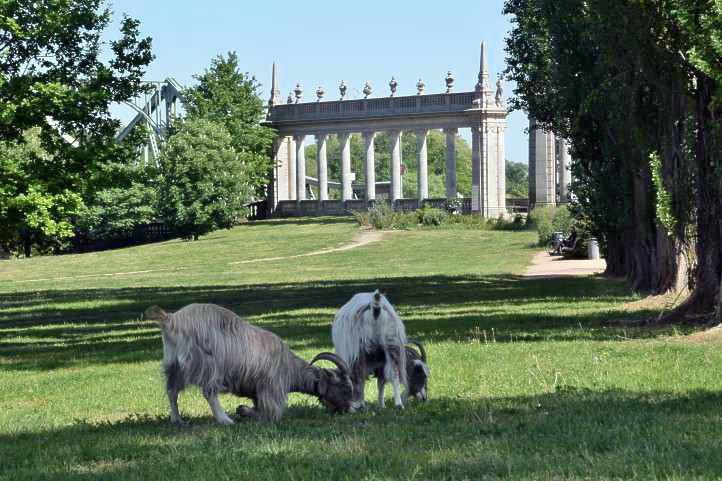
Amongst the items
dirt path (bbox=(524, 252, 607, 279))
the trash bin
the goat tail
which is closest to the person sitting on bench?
dirt path (bbox=(524, 252, 607, 279))

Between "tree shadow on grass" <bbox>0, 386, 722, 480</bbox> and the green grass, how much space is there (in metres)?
0.02

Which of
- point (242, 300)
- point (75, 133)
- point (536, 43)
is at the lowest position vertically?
point (242, 300)

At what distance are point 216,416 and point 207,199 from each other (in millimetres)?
70709

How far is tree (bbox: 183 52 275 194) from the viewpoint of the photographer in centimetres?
9469

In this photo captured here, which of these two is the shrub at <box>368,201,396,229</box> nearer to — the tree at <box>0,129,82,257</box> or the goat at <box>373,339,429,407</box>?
the tree at <box>0,129,82,257</box>

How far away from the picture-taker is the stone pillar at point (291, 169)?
4188 inches

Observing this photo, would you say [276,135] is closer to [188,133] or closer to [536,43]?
[188,133]

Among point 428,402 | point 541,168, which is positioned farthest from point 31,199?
point 541,168

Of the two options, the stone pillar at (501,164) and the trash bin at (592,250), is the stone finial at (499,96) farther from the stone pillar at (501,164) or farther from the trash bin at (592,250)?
the trash bin at (592,250)

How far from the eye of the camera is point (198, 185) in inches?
3145

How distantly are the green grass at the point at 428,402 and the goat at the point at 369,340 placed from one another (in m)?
0.37

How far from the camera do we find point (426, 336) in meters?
21.2

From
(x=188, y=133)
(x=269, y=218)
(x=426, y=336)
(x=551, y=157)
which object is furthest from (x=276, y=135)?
(x=426, y=336)

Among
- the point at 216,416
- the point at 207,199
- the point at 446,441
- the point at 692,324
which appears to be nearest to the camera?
the point at 446,441
